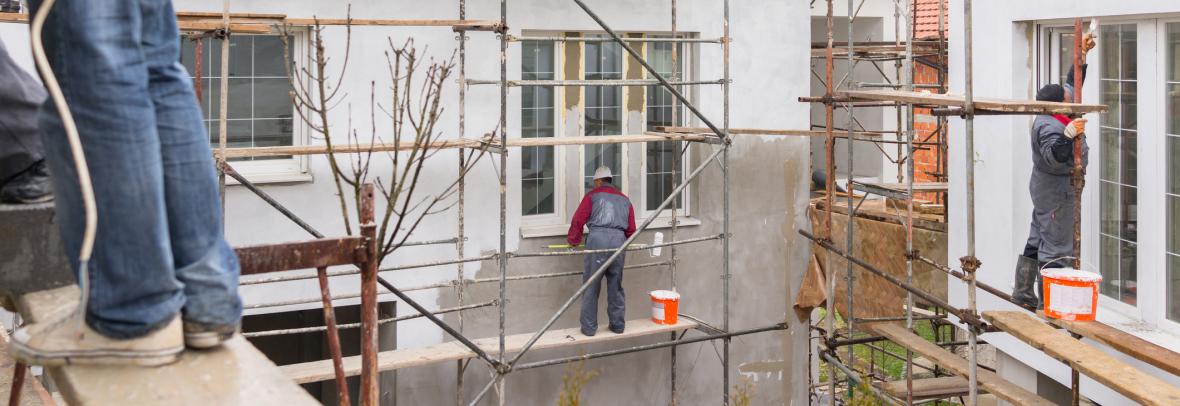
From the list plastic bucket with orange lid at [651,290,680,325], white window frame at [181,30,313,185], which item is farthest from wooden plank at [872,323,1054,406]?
white window frame at [181,30,313,185]

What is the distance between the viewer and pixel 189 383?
8.01 feet

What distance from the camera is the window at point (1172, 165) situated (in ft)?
24.0

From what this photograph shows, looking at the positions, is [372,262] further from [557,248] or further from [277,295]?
[557,248]

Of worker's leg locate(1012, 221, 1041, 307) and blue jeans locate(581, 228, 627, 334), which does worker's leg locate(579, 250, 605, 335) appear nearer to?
blue jeans locate(581, 228, 627, 334)

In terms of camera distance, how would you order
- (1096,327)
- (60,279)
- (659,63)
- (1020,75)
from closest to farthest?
(60,279), (1096,327), (1020,75), (659,63)

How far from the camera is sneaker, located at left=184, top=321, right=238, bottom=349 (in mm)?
2627

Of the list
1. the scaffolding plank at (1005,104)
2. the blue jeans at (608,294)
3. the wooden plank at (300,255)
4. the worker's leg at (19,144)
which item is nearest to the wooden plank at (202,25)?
the blue jeans at (608,294)

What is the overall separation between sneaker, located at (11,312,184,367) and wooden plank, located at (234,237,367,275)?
66 centimetres

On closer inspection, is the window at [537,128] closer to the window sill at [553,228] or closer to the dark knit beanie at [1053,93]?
the window sill at [553,228]

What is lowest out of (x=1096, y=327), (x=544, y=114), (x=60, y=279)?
(x=1096, y=327)

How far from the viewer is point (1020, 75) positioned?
29.1 feet

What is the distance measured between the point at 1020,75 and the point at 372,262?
22.2ft

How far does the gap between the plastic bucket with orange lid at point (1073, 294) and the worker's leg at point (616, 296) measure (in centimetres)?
374

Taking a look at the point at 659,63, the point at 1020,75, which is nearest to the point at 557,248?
the point at 659,63
